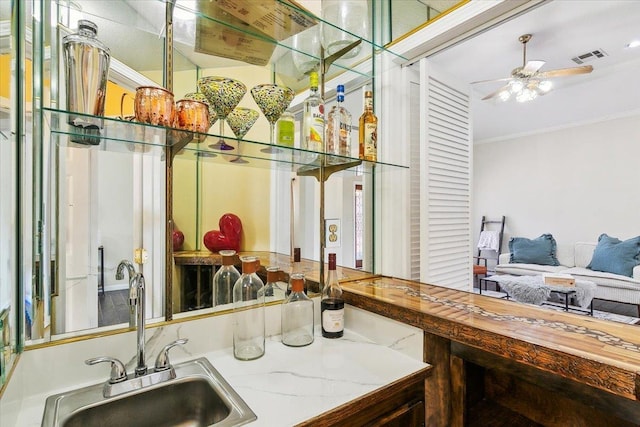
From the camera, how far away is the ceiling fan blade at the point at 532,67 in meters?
2.72


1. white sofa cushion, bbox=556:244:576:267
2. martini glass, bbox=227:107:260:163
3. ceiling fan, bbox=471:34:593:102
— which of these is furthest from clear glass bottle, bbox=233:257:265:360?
white sofa cushion, bbox=556:244:576:267

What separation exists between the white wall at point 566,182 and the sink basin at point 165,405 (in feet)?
19.0

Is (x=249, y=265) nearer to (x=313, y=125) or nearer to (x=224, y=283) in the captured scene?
(x=224, y=283)

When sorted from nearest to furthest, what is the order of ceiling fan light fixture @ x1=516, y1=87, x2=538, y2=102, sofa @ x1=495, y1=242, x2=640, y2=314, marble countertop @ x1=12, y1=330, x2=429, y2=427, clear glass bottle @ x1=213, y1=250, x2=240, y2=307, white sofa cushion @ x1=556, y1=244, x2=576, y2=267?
1. marble countertop @ x1=12, y1=330, x2=429, y2=427
2. clear glass bottle @ x1=213, y1=250, x2=240, y2=307
3. ceiling fan light fixture @ x1=516, y1=87, x2=538, y2=102
4. sofa @ x1=495, y1=242, x2=640, y2=314
5. white sofa cushion @ x1=556, y1=244, x2=576, y2=267

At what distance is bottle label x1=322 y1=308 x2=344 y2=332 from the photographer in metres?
1.26

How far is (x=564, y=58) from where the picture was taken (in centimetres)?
320

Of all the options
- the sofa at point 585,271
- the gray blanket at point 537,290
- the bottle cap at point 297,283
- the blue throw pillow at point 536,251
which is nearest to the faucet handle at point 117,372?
the bottle cap at point 297,283

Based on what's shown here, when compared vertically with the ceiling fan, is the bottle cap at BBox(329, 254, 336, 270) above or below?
below

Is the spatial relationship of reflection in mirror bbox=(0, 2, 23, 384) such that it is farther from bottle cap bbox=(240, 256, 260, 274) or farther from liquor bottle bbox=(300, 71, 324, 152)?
liquor bottle bbox=(300, 71, 324, 152)

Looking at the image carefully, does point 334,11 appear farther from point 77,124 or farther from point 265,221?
point 77,124

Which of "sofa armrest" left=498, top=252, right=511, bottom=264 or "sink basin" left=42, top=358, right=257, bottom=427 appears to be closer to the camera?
"sink basin" left=42, top=358, right=257, bottom=427

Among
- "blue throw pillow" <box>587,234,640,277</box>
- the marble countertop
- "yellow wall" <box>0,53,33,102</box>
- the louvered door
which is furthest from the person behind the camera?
"blue throw pillow" <box>587,234,640,277</box>

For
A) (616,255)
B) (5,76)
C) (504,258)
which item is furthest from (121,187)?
(504,258)

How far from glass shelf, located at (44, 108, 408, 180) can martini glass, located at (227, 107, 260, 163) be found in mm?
63
